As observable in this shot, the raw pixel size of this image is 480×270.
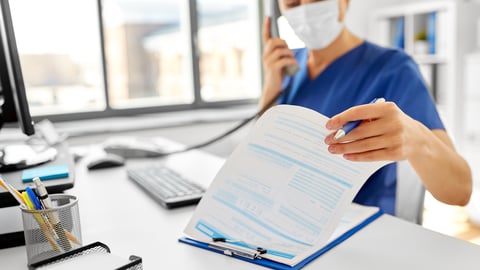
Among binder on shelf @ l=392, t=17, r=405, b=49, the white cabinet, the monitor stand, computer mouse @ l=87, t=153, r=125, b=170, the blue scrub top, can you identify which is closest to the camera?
the monitor stand

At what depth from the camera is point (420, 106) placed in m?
1.01

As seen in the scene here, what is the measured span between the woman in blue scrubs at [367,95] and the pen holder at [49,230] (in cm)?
39

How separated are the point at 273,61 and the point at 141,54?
2.40 meters

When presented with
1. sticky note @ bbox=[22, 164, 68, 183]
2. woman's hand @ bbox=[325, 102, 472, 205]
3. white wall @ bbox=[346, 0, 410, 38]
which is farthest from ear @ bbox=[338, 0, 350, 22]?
white wall @ bbox=[346, 0, 410, 38]

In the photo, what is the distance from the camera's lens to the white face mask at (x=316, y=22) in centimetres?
115

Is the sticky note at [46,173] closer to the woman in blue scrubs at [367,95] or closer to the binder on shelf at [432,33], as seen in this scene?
the woman in blue scrubs at [367,95]

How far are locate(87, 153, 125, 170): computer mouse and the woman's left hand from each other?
911 millimetres

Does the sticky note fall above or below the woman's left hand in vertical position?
below

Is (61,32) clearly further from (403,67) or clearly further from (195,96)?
(403,67)

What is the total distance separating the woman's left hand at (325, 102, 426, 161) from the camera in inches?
23.5

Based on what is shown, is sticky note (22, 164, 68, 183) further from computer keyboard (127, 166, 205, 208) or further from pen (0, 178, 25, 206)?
computer keyboard (127, 166, 205, 208)

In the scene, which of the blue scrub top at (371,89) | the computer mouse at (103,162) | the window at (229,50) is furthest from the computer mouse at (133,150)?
the window at (229,50)

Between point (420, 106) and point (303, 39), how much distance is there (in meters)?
0.36

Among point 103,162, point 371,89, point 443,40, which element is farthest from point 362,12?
point 103,162
